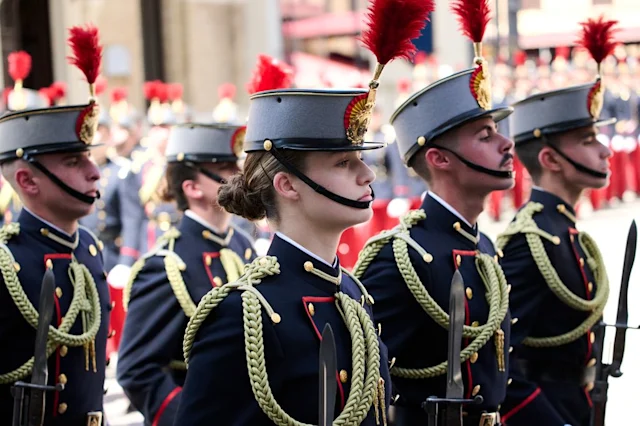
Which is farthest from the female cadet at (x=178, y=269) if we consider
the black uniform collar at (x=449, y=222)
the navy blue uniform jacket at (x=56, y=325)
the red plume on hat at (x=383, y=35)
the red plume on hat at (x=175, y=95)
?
the red plume on hat at (x=175, y=95)

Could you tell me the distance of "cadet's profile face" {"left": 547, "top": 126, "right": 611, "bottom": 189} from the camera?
5176mm

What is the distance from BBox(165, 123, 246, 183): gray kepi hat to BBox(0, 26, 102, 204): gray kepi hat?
95cm

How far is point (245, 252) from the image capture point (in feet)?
18.7

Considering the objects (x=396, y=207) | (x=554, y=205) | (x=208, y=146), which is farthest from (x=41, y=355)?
(x=396, y=207)

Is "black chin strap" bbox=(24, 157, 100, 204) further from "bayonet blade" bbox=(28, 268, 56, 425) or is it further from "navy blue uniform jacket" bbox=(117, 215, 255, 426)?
"navy blue uniform jacket" bbox=(117, 215, 255, 426)

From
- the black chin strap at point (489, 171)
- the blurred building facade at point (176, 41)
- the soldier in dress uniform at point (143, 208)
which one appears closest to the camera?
the black chin strap at point (489, 171)

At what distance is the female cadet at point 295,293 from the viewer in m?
3.11

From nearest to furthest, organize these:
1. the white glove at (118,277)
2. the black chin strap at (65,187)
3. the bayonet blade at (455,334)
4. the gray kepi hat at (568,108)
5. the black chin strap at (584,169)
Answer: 1. the bayonet blade at (455,334)
2. the black chin strap at (65,187)
3. the black chin strap at (584,169)
4. the gray kepi hat at (568,108)
5. the white glove at (118,277)

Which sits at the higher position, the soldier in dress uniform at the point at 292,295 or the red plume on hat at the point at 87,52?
the red plume on hat at the point at 87,52

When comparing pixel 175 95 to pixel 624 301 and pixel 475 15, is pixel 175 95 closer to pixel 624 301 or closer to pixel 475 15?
pixel 475 15

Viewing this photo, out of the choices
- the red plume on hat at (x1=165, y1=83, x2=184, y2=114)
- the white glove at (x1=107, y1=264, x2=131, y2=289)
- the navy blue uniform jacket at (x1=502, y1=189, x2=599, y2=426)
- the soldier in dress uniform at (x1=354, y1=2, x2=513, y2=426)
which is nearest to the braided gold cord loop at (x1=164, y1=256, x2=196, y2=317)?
the soldier in dress uniform at (x1=354, y1=2, x2=513, y2=426)

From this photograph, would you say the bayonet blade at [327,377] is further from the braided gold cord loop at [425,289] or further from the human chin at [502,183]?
the human chin at [502,183]

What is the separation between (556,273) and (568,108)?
809 millimetres

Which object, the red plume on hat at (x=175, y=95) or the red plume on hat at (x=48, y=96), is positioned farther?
the red plume on hat at (x=175, y=95)
